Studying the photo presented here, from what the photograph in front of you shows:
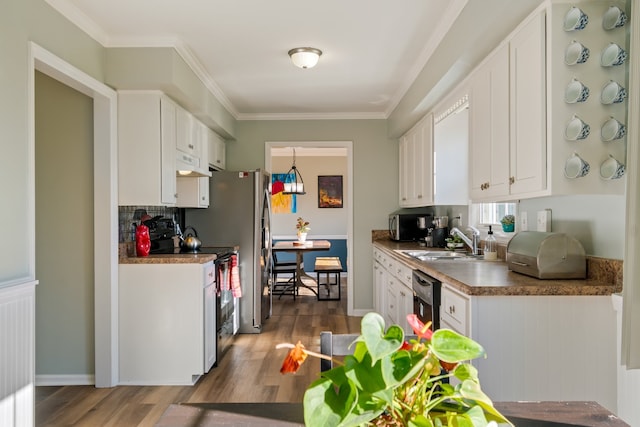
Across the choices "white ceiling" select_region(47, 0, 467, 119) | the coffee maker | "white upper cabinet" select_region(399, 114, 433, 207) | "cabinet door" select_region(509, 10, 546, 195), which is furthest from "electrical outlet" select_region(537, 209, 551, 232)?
the coffee maker

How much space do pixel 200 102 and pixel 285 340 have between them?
234 cm

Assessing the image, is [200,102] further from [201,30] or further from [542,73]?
[542,73]

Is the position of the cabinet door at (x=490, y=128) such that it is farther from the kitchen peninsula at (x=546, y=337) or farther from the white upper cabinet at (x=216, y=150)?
the white upper cabinet at (x=216, y=150)

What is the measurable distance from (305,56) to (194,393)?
2525mm

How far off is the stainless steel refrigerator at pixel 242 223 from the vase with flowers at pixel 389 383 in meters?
3.99

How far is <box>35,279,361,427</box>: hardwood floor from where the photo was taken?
269cm

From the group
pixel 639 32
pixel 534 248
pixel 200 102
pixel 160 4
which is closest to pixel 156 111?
pixel 200 102

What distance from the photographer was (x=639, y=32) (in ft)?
4.88

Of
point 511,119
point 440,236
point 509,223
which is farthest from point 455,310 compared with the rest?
point 440,236

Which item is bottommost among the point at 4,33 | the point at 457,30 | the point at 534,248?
the point at 534,248

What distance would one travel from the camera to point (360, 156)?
5426mm

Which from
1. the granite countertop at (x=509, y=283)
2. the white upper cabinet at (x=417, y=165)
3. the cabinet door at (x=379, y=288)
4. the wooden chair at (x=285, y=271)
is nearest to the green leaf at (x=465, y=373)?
the granite countertop at (x=509, y=283)

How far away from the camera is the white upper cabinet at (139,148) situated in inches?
127

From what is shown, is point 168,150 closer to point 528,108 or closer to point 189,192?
point 189,192
